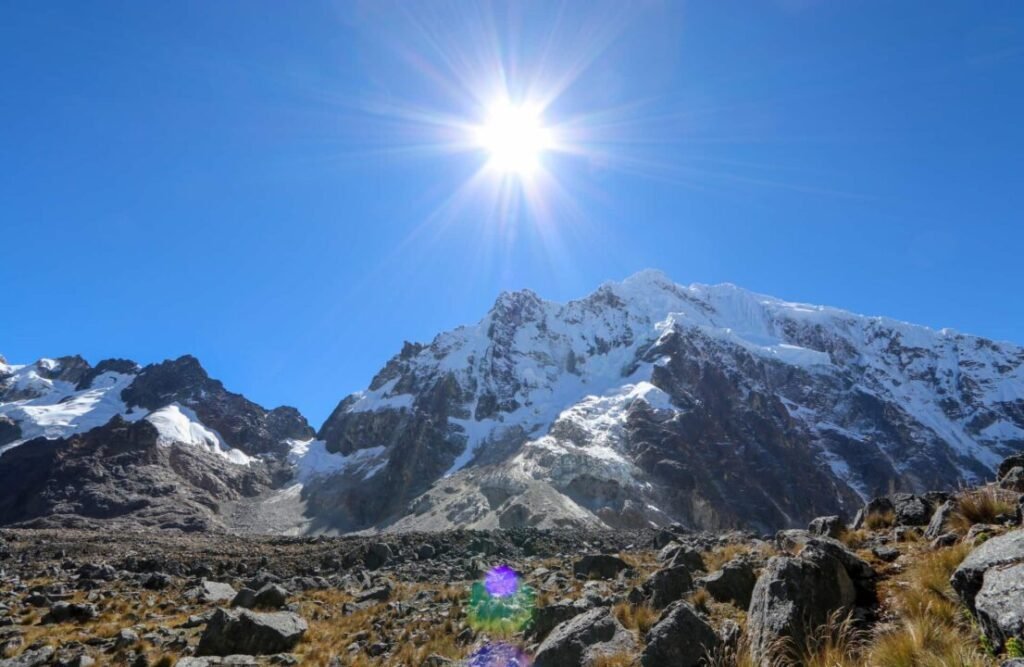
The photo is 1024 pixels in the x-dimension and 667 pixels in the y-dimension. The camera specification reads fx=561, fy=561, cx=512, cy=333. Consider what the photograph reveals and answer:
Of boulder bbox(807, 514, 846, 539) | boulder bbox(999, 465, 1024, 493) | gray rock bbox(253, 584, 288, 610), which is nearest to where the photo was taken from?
boulder bbox(999, 465, 1024, 493)

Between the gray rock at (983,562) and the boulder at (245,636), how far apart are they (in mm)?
12487

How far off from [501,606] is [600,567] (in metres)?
5.05

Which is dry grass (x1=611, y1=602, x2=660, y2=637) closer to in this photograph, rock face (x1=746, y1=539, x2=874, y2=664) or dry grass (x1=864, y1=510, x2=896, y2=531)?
rock face (x1=746, y1=539, x2=874, y2=664)

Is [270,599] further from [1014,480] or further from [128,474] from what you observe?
[128,474]

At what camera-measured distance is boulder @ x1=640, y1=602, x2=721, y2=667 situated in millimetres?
6867

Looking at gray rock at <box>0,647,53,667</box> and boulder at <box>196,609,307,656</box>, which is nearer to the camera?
gray rock at <box>0,647,53,667</box>

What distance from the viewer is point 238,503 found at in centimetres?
15750

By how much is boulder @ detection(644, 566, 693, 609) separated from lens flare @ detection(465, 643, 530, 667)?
267 centimetres

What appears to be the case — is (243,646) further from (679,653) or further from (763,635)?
(763,635)

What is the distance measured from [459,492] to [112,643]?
117 metres

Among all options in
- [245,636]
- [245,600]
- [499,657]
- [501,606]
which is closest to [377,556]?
[245,600]

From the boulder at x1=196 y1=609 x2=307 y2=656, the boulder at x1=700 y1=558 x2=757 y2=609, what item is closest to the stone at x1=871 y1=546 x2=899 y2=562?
the boulder at x1=700 y1=558 x2=757 y2=609

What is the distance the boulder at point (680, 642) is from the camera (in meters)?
6.87

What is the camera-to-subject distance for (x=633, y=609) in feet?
34.3
